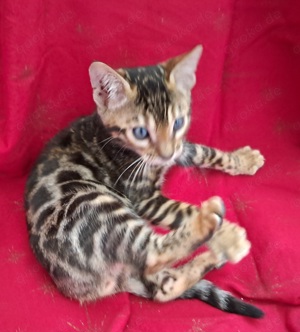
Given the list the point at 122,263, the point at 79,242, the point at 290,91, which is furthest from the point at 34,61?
the point at 290,91

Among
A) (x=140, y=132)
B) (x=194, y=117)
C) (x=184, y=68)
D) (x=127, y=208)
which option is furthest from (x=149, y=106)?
(x=194, y=117)

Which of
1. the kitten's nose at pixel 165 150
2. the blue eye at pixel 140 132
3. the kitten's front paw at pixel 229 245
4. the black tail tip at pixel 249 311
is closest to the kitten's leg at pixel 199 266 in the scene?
the kitten's front paw at pixel 229 245

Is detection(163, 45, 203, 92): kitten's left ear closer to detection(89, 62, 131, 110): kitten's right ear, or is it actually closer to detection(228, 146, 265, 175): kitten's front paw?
detection(89, 62, 131, 110): kitten's right ear

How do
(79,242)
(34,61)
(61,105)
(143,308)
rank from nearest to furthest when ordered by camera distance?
(79,242) → (143,308) → (34,61) → (61,105)

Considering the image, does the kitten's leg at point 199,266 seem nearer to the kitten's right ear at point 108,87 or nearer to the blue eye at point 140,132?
the blue eye at point 140,132

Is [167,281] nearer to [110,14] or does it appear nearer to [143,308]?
[143,308]

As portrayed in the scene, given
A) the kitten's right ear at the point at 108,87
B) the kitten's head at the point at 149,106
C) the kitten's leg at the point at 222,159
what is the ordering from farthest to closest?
the kitten's leg at the point at 222,159 → the kitten's head at the point at 149,106 → the kitten's right ear at the point at 108,87

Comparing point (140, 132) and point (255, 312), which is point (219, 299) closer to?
point (255, 312)
